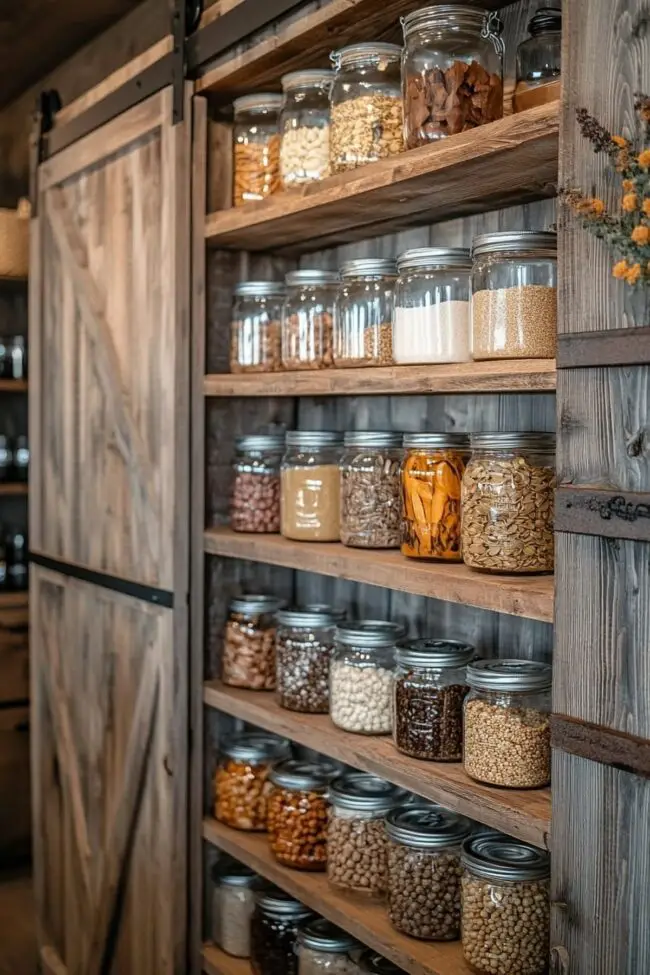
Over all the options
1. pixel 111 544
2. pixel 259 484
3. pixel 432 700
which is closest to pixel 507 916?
pixel 432 700

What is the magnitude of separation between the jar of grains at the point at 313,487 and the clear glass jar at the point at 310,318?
0.15m

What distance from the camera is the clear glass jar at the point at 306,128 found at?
2225 millimetres

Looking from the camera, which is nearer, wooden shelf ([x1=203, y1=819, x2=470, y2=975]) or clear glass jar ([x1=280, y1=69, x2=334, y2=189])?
wooden shelf ([x1=203, y1=819, x2=470, y2=975])

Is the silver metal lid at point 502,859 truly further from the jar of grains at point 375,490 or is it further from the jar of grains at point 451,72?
the jar of grains at point 451,72

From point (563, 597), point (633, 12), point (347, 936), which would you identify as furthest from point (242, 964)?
point (633, 12)

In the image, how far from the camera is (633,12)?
1480 millimetres

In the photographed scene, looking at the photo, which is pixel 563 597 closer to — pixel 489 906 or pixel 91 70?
pixel 489 906

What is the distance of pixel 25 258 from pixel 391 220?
1758 millimetres

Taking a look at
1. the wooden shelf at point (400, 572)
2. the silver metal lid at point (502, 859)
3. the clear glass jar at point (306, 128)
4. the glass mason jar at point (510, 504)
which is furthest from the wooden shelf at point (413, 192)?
the silver metal lid at point (502, 859)

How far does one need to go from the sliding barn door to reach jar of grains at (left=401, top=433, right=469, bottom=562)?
71 cm

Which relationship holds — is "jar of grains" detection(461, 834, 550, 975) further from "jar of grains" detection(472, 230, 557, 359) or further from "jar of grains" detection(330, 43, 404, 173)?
"jar of grains" detection(330, 43, 404, 173)

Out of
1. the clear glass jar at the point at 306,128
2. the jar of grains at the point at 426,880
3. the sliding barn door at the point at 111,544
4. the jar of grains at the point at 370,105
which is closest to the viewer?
the jar of grains at the point at 426,880

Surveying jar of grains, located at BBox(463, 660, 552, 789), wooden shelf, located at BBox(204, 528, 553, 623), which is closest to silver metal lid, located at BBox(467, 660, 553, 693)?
jar of grains, located at BBox(463, 660, 552, 789)

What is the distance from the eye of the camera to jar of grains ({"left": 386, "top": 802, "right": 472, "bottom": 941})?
1949mm
